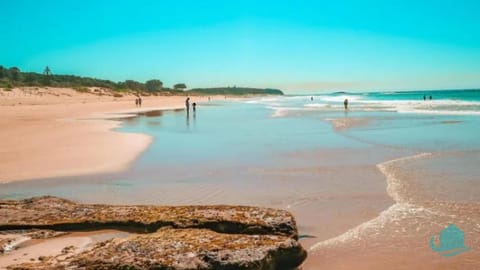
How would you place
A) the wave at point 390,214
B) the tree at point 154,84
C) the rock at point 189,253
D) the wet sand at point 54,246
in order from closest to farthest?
the rock at point 189,253 < the wet sand at point 54,246 < the wave at point 390,214 < the tree at point 154,84

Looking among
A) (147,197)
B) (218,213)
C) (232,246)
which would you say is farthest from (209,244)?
(147,197)

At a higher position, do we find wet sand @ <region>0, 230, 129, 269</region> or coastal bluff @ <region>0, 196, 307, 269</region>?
coastal bluff @ <region>0, 196, 307, 269</region>

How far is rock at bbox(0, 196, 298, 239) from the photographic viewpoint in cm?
555

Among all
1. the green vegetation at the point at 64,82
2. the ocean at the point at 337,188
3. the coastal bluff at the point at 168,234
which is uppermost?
the green vegetation at the point at 64,82

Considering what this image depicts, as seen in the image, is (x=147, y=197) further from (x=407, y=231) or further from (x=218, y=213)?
(x=407, y=231)

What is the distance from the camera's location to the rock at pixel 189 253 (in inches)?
172

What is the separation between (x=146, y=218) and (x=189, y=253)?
1534 millimetres

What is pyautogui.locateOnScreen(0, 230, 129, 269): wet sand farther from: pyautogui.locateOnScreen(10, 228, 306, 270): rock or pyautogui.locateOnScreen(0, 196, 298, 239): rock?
pyautogui.locateOnScreen(10, 228, 306, 270): rock

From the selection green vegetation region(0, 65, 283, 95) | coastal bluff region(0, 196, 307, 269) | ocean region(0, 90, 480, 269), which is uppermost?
green vegetation region(0, 65, 283, 95)

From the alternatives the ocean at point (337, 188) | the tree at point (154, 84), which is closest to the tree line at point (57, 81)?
the tree at point (154, 84)

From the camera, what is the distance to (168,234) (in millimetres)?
5172

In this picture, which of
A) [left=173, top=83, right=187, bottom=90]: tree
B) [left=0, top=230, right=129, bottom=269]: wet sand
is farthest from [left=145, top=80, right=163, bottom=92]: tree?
[left=0, top=230, right=129, bottom=269]: wet sand

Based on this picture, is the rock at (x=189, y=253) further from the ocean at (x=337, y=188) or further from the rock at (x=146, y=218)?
the ocean at (x=337, y=188)

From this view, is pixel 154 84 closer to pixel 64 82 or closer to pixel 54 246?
pixel 64 82
